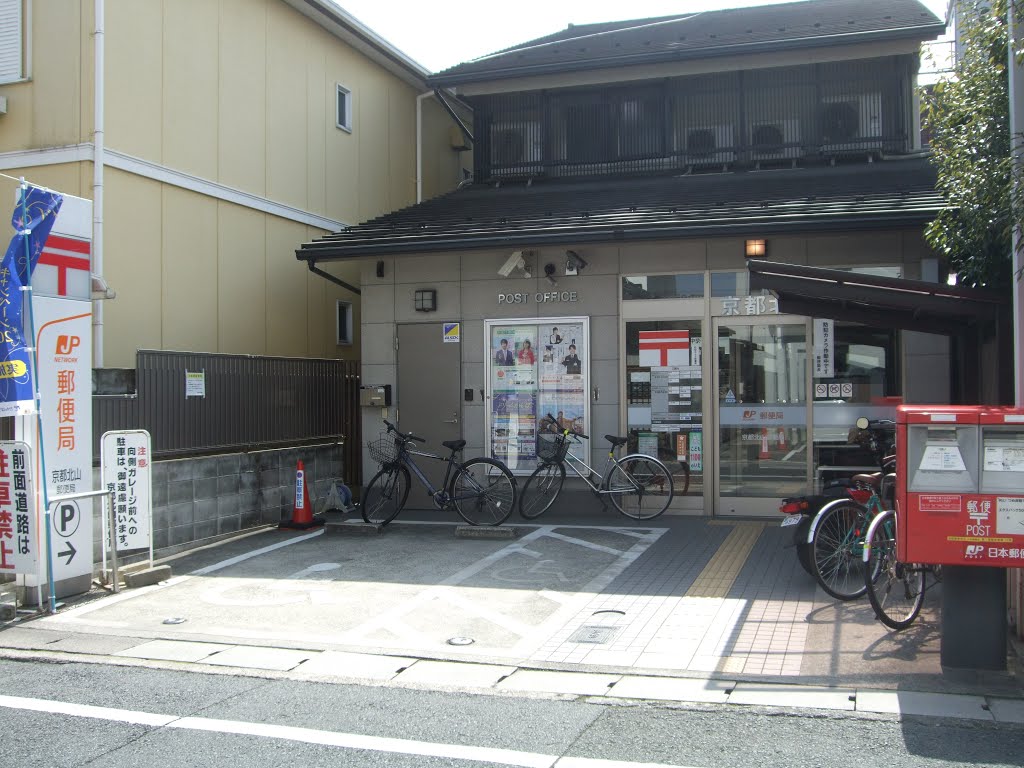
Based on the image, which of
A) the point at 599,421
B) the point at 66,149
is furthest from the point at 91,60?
the point at 599,421

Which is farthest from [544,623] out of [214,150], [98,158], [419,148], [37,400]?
[419,148]

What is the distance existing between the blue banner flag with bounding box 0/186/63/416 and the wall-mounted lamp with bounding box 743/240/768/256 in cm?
749

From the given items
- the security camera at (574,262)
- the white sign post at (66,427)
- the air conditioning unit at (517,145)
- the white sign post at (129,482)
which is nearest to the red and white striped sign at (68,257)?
the white sign post at (66,427)

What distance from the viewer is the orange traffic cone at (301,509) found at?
37.0 feet

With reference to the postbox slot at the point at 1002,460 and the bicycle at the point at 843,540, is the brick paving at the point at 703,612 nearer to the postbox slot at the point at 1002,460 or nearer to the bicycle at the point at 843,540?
the bicycle at the point at 843,540

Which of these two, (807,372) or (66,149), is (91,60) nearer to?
(66,149)

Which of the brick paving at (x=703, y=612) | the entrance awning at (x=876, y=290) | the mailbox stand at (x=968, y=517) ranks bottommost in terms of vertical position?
the brick paving at (x=703, y=612)

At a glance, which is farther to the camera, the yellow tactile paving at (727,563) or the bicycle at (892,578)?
the yellow tactile paving at (727,563)

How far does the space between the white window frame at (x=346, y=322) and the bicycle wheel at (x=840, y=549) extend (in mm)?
9910

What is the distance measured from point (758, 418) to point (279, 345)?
712 cm

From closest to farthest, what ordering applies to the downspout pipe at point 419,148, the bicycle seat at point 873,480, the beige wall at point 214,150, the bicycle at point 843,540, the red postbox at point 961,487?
the red postbox at point 961,487 → the bicycle at point 843,540 → the bicycle seat at point 873,480 → the beige wall at point 214,150 → the downspout pipe at point 419,148

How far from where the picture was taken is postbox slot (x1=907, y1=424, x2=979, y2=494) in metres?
5.54

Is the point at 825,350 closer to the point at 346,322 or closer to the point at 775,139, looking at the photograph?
the point at 775,139

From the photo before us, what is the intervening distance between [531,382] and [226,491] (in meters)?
4.02
